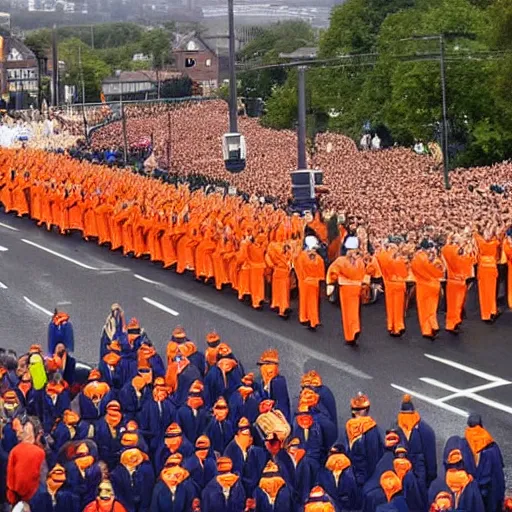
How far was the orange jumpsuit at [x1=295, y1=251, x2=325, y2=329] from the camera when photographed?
25984 mm

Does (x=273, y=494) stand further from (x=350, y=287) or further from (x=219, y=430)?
(x=350, y=287)

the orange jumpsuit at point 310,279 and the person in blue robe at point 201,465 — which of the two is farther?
the orange jumpsuit at point 310,279

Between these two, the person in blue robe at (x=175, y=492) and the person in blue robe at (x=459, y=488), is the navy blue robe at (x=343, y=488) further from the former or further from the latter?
the person in blue robe at (x=175, y=492)

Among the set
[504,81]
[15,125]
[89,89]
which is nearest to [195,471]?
[504,81]

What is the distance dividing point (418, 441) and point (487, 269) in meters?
9.07

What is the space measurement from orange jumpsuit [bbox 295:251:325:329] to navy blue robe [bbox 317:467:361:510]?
34.3 ft

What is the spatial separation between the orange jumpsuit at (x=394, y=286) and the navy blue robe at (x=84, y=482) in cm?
1028

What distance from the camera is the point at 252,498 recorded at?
1509 centimetres

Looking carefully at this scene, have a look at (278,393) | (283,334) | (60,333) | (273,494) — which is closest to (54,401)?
(278,393)

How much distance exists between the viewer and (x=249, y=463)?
52.0ft

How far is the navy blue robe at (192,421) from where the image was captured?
17.6 metres

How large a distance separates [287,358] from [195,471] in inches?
360

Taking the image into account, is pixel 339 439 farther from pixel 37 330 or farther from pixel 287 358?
pixel 37 330

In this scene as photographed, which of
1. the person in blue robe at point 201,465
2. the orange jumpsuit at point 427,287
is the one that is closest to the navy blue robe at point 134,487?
the person in blue robe at point 201,465
